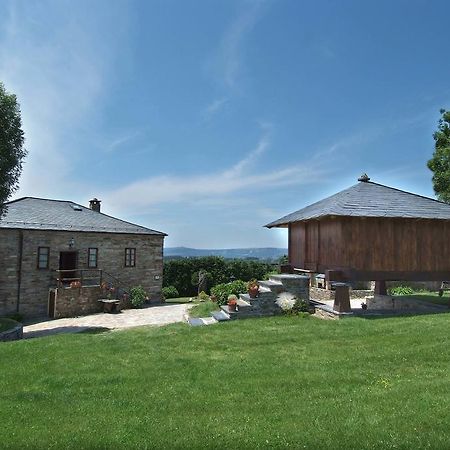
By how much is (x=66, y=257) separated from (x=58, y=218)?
8.76ft

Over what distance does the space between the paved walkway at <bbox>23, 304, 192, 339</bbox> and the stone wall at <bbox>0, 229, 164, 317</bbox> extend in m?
2.82

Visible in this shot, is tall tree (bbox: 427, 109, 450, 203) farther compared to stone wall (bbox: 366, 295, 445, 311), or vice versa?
tall tree (bbox: 427, 109, 450, 203)

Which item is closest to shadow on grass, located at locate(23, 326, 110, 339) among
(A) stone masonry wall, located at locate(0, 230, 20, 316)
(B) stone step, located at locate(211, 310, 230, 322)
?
(B) stone step, located at locate(211, 310, 230, 322)

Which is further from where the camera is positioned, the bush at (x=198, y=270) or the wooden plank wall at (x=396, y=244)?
the bush at (x=198, y=270)

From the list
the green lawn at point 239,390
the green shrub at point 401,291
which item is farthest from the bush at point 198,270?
the green lawn at point 239,390

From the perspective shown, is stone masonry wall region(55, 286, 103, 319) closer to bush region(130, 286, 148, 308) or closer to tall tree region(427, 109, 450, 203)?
bush region(130, 286, 148, 308)

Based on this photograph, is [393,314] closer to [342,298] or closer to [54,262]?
[342,298]

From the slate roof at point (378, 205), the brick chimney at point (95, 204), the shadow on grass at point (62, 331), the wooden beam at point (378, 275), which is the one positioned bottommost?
the shadow on grass at point (62, 331)

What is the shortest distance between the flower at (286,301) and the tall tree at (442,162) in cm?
1478

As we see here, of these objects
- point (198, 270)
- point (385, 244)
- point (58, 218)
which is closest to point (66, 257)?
point (58, 218)

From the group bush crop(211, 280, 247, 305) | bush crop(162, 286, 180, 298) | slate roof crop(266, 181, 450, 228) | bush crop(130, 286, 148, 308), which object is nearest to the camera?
slate roof crop(266, 181, 450, 228)

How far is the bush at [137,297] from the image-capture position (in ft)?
75.3

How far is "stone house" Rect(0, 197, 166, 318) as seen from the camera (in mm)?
20672

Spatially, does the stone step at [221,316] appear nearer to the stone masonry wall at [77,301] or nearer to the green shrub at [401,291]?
the stone masonry wall at [77,301]
